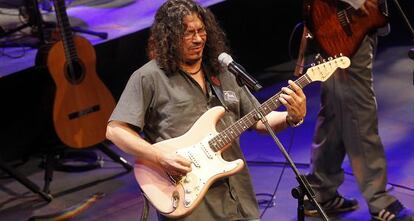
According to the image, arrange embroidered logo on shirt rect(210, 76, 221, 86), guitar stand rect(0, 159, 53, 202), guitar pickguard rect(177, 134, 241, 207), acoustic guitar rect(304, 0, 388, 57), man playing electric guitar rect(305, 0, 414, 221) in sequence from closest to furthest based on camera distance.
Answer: guitar pickguard rect(177, 134, 241, 207)
embroidered logo on shirt rect(210, 76, 221, 86)
acoustic guitar rect(304, 0, 388, 57)
man playing electric guitar rect(305, 0, 414, 221)
guitar stand rect(0, 159, 53, 202)

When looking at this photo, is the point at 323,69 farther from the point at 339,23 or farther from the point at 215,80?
the point at 339,23

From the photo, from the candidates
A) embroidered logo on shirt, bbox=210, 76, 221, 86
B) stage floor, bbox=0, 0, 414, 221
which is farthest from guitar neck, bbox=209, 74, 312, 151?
stage floor, bbox=0, 0, 414, 221

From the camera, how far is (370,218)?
480 centimetres

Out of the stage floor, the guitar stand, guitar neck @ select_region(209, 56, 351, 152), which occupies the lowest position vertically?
the stage floor

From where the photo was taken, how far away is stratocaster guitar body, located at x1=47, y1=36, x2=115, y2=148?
5.47m

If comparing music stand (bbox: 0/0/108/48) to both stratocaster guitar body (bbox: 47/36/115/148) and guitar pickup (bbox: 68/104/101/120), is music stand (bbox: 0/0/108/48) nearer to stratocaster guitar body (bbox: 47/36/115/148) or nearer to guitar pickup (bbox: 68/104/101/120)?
stratocaster guitar body (bbox: 47/36/115/148)

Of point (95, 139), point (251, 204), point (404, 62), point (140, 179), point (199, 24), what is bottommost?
point (404, 62)

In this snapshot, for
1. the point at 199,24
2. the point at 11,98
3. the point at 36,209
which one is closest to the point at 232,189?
the point at 199,24

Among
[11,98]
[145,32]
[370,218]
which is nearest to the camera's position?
[370,218]

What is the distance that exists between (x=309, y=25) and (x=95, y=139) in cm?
202

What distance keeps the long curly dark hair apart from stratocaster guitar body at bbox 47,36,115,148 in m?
2.00

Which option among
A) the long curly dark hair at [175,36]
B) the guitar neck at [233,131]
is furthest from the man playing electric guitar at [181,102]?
the guitar neck at [233,131]

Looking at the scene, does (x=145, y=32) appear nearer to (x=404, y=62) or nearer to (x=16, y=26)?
(x=16, y=26)

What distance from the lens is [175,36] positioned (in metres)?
3.48
